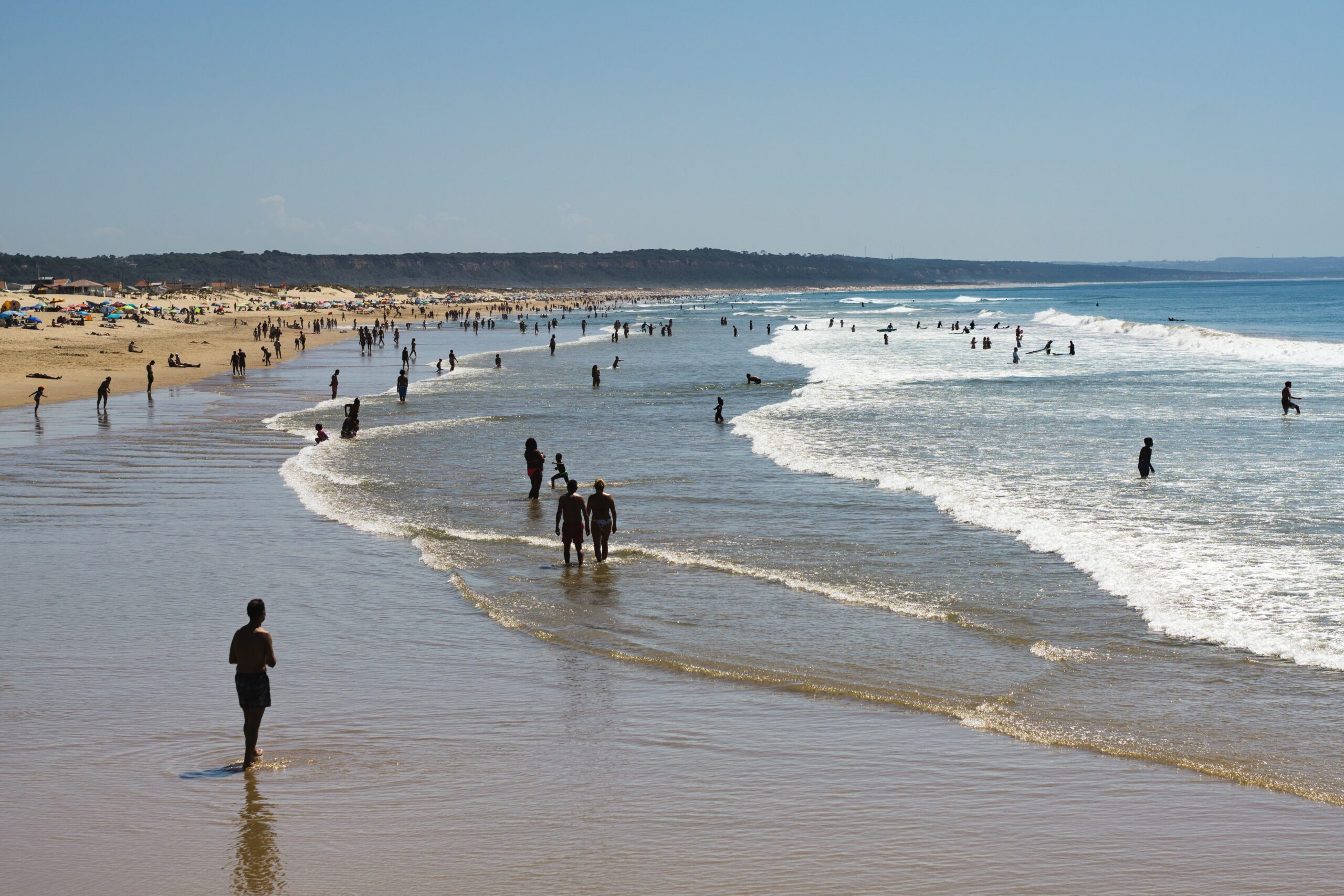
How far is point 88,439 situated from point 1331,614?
91.0 ft

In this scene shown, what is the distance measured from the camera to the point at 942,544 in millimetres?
16812

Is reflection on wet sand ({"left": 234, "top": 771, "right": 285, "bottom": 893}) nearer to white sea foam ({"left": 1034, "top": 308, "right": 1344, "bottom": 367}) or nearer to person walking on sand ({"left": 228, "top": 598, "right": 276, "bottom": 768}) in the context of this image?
person walking on sand ({"left": 228, "top": 598, "right": 276, "bottom": 768})

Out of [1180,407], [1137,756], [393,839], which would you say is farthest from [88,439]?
[1180,407]

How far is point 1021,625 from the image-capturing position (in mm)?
12602

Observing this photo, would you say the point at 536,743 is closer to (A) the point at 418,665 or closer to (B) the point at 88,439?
(A) the point at 418,665

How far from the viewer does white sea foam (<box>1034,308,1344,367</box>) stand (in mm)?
59688

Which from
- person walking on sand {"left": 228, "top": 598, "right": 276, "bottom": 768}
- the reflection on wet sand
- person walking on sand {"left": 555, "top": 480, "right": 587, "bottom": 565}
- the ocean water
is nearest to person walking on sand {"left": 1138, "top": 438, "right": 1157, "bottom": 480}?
the ocean water

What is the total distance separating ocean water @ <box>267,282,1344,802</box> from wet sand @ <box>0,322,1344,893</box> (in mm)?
804

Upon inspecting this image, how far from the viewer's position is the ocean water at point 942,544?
10.4 metres

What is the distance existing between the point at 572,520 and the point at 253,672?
23.9 ft

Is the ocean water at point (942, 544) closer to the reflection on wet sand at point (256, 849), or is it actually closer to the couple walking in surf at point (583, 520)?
the couple walking in surf at point (583, 520)

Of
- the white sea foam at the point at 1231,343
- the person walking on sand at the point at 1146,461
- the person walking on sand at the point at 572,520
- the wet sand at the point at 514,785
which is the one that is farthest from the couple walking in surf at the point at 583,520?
the white sea foam at the point at 1231,343

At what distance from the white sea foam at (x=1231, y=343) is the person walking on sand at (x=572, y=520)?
50862 mm

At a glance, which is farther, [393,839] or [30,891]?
[393,839]
